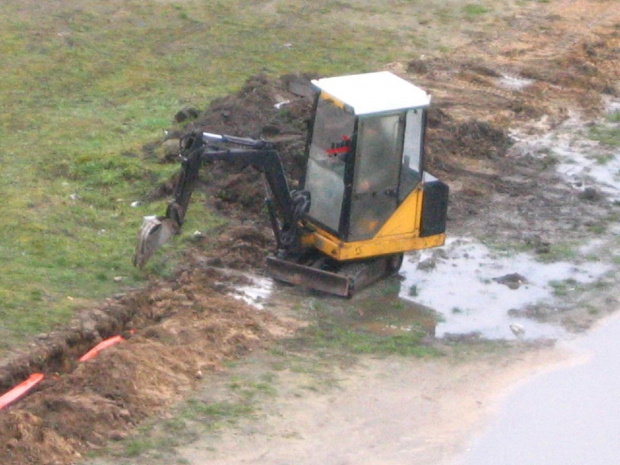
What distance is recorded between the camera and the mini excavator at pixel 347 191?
14.5m

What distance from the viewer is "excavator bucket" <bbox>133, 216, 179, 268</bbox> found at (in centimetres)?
1418

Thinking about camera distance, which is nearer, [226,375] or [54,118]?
[226,375]

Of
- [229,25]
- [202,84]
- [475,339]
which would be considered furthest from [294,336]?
[229,25]

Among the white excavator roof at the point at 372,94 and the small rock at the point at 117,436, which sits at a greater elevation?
the white excavator roof at the point at 372,94

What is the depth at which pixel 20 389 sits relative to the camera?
1179 cm

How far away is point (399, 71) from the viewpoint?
25.8 meters

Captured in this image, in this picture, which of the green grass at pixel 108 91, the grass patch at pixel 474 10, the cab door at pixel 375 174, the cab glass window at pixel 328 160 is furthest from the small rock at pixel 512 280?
the grass patch at pixel 474 10

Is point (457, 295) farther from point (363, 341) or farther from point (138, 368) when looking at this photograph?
point (138, 368)

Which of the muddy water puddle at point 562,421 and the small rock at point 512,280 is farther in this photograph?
the small rock at point 512,280

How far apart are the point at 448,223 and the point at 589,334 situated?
384 centimetres

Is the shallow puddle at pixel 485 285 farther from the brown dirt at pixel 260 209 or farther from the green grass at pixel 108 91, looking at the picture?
the green grass at pixel 108 91

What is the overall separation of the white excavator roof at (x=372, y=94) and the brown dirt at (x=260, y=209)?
8.94 feet

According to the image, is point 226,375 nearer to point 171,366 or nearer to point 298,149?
point 171,366

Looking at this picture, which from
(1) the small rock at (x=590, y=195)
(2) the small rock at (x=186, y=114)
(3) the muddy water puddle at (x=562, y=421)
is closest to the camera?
(3) the muddy water puddle at (x=562, y=421)
